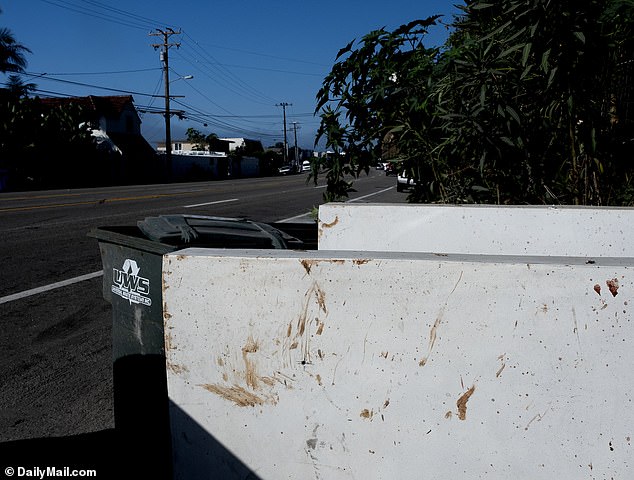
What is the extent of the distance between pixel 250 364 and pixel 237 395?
0.14 meters

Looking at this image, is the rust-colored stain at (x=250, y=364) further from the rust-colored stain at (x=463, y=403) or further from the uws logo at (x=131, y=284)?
the rust-colored stain at (x=463, y=403)

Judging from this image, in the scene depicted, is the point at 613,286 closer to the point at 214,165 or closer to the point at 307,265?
the point at 307,265

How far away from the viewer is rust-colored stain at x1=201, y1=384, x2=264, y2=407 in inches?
92.6

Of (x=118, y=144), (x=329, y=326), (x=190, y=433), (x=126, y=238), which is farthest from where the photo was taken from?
(x=118, y=144)

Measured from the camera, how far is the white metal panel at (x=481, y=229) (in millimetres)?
3250

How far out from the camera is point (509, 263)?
6.81 ft

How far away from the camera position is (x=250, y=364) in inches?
92.5

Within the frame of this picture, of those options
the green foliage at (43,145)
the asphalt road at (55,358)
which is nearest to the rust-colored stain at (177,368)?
the asphalt road at (55,358)

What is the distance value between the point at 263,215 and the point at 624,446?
1282cm

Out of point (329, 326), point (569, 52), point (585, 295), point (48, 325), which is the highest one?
point (569, 52)

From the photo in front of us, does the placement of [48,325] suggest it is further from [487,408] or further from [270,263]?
[487,408]

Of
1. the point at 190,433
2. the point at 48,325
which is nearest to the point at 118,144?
the point at 48,325

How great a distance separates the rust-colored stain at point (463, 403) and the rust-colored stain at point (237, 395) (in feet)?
2.44

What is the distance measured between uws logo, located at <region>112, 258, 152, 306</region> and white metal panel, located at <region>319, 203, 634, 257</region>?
4.16ft
